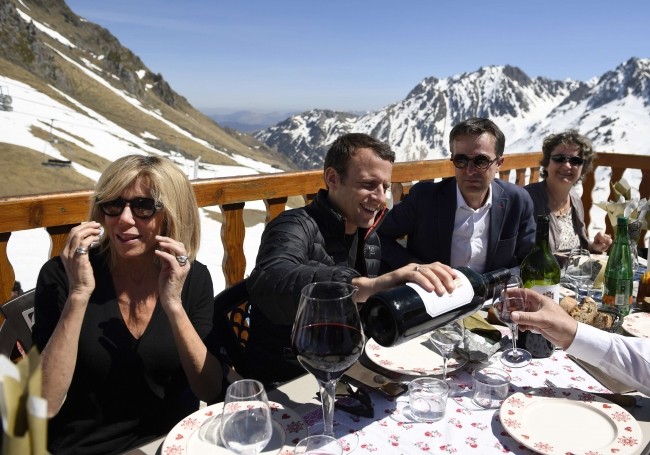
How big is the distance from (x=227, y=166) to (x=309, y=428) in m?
90.8

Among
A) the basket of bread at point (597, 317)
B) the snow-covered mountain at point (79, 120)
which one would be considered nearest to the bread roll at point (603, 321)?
the basket of bread at point (597, 317)

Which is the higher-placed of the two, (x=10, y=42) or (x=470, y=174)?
(x=10, y=42)

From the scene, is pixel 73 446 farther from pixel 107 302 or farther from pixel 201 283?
pixel 201 283

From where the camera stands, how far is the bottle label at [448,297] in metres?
1.42

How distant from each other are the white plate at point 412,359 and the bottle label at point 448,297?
0.39 meters

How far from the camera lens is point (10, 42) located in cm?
9212

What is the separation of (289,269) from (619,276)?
157cm

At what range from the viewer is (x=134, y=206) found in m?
2.18

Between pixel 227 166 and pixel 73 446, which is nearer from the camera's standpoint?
pixel 73 446

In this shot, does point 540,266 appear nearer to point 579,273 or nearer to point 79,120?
point 579,273

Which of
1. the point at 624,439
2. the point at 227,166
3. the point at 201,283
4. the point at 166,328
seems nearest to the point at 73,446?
the point at 166,328

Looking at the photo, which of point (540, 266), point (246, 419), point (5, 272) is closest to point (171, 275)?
point (246, 419)

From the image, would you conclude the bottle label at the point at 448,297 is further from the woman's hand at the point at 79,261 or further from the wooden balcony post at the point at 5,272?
the wooden balcony post at the point at 5,272

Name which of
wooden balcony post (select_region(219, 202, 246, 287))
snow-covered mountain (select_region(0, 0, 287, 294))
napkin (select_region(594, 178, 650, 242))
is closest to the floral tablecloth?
napkin (select_region(594, 178, 650, 242))
